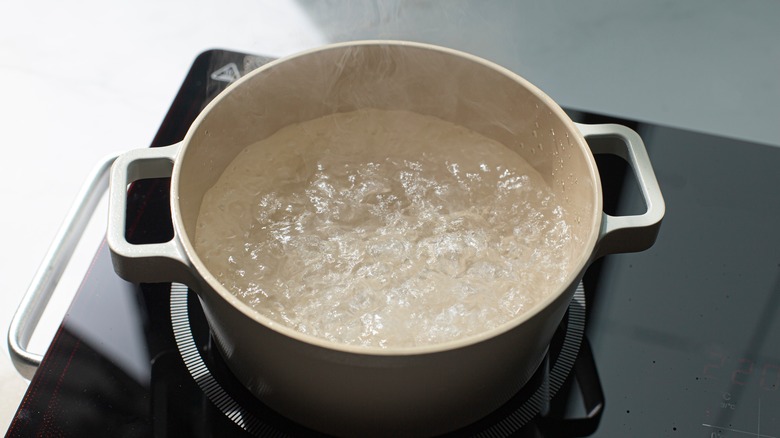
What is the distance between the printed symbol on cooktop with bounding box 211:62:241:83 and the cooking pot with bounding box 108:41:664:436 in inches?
8.4

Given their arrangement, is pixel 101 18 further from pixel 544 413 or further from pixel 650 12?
pixel 544 413

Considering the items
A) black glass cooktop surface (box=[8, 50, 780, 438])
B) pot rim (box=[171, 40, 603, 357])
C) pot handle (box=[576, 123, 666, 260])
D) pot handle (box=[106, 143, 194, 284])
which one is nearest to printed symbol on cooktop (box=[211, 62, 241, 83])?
black glass cooktop surface (box=[8, 50, 780, 438])

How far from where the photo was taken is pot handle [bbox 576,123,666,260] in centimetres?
74

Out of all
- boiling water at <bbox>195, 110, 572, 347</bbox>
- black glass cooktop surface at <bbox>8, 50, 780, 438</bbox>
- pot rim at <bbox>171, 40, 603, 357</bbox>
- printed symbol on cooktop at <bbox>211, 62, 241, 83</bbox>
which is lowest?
black glass cooktop surface at <bbox>8, 50, 780, 438</bbox>

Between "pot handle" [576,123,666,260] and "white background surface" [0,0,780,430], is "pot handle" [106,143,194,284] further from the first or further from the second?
"white background surface" [0,0,780,430]

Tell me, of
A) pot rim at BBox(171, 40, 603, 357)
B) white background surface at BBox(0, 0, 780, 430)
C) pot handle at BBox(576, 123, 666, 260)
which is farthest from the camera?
white background surface at BBox(0, 0, 780, 430)

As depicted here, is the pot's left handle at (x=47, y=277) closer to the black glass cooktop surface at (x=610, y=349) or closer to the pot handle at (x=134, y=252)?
the black glass cooktop surface at (x=610, y=349)

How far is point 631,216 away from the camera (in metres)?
0.75

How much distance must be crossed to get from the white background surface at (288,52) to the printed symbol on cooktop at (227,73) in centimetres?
19

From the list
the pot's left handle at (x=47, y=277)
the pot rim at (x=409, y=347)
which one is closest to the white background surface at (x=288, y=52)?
the pot's left handle at (x=47, y=277)

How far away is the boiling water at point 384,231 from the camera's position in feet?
2.68

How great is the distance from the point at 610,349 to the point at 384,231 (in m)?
0.29

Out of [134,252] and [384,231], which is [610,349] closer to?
[384,231]

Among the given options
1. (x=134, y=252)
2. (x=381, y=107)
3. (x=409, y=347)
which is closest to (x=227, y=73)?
(x=381, y=107)
